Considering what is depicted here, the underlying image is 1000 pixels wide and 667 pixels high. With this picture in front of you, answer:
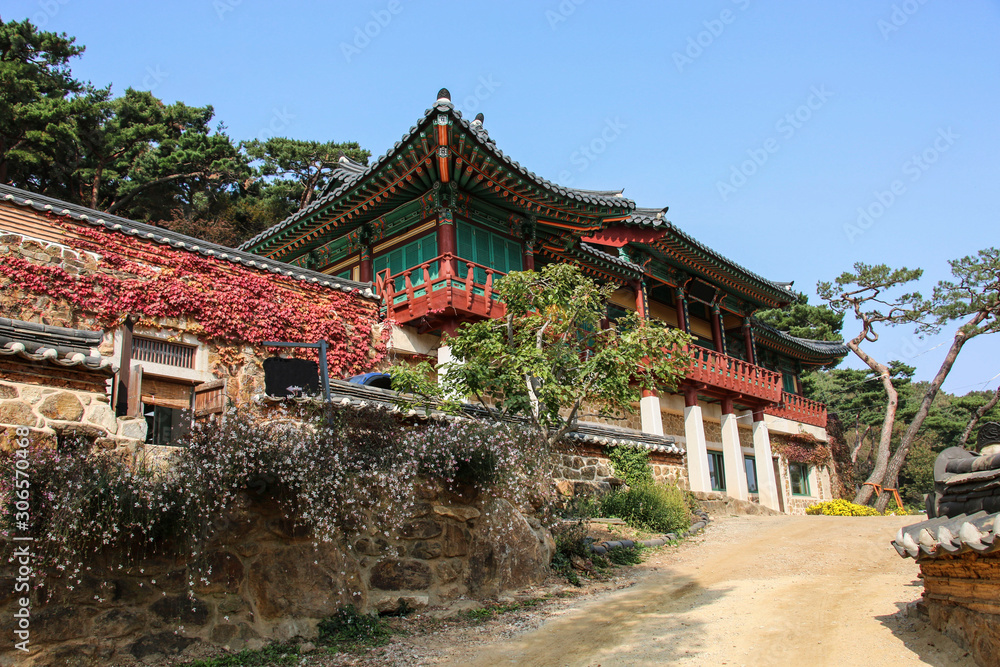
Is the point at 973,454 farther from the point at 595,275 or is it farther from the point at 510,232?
the point at 595,275

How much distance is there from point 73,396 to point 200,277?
5.90m

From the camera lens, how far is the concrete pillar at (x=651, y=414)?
18.3 m

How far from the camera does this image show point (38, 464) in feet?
16.5

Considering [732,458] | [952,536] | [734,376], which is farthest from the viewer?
[734,376]

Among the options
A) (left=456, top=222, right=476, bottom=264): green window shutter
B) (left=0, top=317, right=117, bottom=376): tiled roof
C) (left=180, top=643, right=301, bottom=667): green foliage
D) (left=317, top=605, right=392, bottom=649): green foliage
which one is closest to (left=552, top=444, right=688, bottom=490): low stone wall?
Answer: (left=456, top=222, right=476, bottom=264): green window shutter

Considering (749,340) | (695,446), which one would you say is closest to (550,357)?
(695,446)

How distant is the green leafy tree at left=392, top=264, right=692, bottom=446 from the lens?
873 centimetres

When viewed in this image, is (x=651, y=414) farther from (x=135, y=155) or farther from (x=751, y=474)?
(x=135, y=155)

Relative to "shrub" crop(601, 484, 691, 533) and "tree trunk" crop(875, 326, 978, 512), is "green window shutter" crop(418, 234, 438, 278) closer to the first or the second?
"shrub" crop(601, 484, 691, 533)

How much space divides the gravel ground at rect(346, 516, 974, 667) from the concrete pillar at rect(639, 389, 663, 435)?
7.65m

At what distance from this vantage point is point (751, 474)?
2330cm

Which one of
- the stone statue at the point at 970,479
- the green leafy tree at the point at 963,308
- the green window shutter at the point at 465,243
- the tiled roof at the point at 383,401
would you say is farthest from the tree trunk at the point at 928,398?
the stone statue at the point at 970,479

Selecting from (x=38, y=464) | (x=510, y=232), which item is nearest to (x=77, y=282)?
(x=38, y=464)

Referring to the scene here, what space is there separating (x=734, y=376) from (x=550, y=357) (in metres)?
14.3
